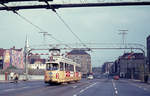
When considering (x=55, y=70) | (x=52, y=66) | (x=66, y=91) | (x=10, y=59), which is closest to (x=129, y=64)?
(x=10, y=59)

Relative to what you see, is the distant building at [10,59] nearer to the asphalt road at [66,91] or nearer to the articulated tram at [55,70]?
the articulated tram at [55,70]

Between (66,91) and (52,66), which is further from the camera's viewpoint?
(52,66)

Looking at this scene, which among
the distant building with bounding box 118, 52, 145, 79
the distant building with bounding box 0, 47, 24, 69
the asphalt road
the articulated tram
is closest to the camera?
the asphalt road

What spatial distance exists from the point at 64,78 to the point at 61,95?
684 inches

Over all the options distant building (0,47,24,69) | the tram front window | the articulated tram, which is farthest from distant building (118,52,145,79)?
the tram front window

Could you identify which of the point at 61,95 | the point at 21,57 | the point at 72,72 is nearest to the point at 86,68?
the point at 21,57

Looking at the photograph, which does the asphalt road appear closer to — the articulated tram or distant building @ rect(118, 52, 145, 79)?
the articulated tram

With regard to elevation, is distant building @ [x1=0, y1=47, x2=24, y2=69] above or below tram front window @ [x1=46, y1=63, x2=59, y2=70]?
above

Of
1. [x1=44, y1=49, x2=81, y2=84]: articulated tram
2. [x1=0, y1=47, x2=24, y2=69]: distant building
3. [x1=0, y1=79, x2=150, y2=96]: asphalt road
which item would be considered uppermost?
[x1=0, y1=47, x2=24, y2=69]: distant building

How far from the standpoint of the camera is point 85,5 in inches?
812

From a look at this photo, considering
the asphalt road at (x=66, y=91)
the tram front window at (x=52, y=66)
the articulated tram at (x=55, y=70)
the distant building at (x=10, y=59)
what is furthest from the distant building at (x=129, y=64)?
the asphalt road at (x=66, y=91)

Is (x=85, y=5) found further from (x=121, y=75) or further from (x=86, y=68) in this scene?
(x=86, y=68)

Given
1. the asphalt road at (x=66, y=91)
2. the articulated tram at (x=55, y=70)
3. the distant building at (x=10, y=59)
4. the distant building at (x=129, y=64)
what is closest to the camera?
the asphalt road at (x=66, y=91)

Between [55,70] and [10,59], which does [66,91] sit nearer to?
[55,70]
